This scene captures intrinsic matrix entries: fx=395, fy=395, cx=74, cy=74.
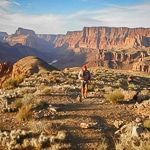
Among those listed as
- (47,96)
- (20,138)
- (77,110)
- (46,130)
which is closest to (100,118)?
(77,110)

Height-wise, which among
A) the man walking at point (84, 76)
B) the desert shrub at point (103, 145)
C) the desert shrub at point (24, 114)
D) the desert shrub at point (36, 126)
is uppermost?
the man walking at point (84, 76)

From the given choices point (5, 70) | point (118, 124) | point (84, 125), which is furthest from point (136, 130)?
point (5, 70)

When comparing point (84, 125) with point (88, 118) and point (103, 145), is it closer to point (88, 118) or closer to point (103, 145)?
point (88, 118)

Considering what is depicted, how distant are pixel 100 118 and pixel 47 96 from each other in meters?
5.21

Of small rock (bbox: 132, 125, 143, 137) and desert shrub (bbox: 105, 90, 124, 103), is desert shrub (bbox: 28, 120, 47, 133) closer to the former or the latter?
small rock (bbox: 132, 125, 143, 137)

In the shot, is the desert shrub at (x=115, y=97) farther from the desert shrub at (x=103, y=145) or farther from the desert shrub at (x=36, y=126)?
the desert shrub at (x=103, y=145)

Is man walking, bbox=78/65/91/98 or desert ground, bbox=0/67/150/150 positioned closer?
desert ground, bbox=0/67/150/150

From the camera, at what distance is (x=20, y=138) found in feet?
39.4

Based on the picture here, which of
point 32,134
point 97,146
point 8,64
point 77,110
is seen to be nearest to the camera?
point 97,146

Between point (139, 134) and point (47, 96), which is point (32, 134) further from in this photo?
point (47, 96)

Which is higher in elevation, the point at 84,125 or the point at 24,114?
the point at 24,114

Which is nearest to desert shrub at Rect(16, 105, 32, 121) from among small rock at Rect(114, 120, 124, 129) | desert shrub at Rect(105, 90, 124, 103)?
small rock at Rect(114, 120, 124, 129)

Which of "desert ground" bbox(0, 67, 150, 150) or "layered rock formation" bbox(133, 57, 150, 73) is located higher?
"desert ground" bbox(0, 67, 150, 150)

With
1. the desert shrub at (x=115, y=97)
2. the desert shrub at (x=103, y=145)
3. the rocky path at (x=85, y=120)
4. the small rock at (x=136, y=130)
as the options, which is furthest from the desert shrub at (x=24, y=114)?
the desert shrub at (x=115, y=97)
